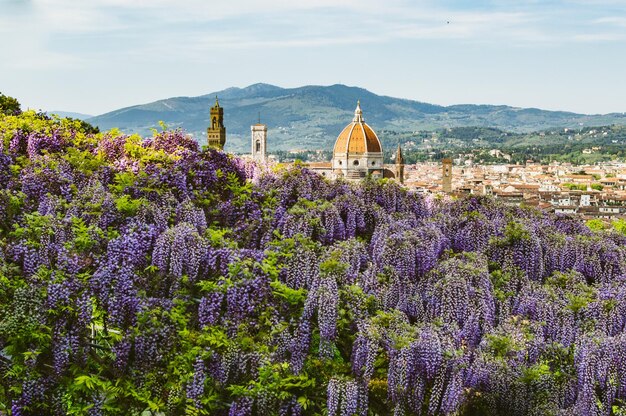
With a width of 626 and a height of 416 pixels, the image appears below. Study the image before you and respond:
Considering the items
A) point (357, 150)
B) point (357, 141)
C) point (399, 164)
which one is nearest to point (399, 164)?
point (399, 164)

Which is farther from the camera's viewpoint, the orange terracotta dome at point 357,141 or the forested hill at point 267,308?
the orange terracotta dome at point 357,141

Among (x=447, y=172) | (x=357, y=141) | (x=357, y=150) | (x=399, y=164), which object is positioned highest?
(x=357, y=141)

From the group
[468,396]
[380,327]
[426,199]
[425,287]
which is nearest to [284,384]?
[380,327]

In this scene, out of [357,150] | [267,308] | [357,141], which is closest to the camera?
[267,308]

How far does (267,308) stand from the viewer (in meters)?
9.11

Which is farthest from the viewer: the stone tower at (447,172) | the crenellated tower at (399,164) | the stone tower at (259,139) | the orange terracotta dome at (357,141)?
the crenellated tower at (399,164)

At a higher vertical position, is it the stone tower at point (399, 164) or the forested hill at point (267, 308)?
the forested hill at point (267, 308)

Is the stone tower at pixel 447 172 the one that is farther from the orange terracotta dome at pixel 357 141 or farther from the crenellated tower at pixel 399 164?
the orange terracotta dome at pixel 357 141

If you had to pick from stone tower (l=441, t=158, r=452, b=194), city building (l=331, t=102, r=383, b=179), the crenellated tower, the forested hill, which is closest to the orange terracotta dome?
city building (l=331, t=102, r=383, b=179)

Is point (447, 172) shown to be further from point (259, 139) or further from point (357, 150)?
point (259, 139)

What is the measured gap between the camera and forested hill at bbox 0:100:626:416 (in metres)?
8.37

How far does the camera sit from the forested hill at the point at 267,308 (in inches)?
329

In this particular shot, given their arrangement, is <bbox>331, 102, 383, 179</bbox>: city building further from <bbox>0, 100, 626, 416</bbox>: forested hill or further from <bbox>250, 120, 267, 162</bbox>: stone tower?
<bbox>0, 100, 626, 416</bbox>: forested hill

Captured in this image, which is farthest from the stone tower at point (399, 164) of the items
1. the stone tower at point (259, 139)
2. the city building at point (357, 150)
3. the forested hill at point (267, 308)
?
the forested hill at point (267, 308)
